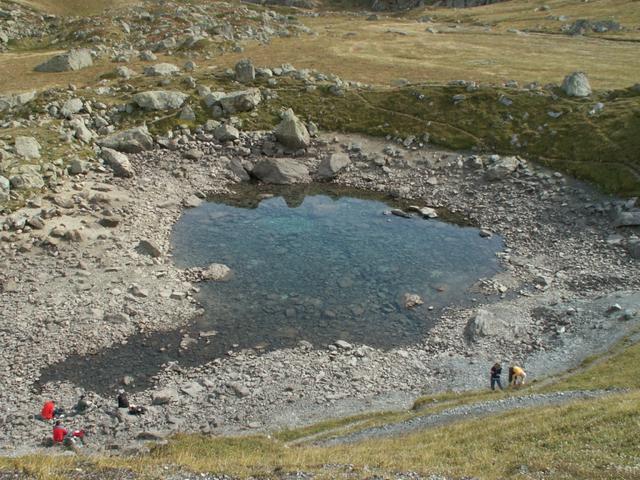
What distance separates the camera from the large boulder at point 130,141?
79.1 m

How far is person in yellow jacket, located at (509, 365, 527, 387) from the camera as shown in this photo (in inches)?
1624

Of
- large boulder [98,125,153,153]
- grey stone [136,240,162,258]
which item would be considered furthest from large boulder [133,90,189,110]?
grey stone [136,240,162,258]

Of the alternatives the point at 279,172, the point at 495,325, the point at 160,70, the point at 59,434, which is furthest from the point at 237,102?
the point at 59,434

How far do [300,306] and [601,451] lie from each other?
30.0 metres

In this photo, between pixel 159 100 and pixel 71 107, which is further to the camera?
pixel 159 100

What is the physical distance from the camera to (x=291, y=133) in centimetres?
8338

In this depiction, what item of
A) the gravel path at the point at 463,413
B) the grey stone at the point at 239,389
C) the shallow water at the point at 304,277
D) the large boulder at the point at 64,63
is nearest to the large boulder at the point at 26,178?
the shallow water at the point at 304,277

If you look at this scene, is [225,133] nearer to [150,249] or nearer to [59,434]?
[150,249]

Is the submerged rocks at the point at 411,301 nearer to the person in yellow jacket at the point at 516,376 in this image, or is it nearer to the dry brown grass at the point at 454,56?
the person in yellow jacket at the point at 516,376

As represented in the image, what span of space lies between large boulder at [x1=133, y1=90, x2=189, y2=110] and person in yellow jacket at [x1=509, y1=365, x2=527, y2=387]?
Result: 66.8m

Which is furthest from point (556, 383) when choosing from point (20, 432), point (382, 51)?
point (382, 51)

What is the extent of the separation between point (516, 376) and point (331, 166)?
45767mm

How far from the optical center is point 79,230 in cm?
5806

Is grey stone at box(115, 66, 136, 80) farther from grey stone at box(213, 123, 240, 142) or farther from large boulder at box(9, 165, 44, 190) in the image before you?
large boulder at box(9, 165, 44, 190)
